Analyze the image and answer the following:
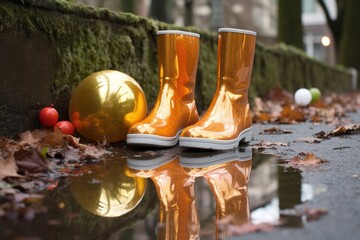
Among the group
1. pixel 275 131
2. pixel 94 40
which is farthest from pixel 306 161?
pixel 94 40

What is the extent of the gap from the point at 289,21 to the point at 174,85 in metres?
9.81

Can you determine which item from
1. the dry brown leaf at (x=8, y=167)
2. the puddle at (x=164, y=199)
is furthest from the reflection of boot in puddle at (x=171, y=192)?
the dry brown leaf at (x=8, y=167)

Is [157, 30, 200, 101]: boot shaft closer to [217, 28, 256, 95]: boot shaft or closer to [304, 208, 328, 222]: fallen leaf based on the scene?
[217, 28, 256, 95]: boot shaft

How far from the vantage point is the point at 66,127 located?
9.91 ft

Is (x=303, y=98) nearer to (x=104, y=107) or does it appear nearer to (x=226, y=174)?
(x=104, y=107)

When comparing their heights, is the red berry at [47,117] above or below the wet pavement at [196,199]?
above

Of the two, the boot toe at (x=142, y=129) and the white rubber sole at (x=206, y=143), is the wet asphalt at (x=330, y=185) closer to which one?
the white rubber sole at (x=206, y=143)

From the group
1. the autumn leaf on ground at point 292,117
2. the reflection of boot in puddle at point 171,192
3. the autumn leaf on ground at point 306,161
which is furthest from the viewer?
the autumn leaf on ground at point 292,117

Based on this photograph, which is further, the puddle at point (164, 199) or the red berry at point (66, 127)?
the red berry at point (66, 127)

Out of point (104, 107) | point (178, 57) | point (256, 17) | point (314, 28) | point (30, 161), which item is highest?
point (256, 17)

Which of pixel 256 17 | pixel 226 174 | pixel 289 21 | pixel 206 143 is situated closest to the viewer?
pixel 226 174

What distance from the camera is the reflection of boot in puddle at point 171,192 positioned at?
1.45 meters

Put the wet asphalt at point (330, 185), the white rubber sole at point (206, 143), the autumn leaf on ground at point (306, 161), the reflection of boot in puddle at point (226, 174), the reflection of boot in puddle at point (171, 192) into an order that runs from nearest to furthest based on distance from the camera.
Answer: the wet asphalt at point (330, 185), the reflection of boot in puddle at point (171, 192), the reflection of boot in puddle at point (226, 174), the autumn leaf on ground at point (306, 161), the white rubber sole at point (206, 143)

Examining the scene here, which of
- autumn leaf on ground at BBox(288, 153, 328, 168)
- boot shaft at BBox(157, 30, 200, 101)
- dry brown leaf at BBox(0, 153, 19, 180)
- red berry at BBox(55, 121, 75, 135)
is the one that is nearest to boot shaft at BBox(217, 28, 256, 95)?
boot shaft at BBox(157, 30, 200, 101)
